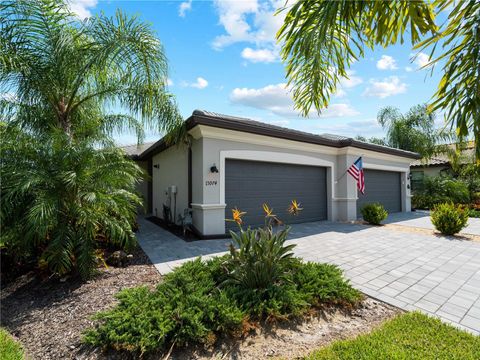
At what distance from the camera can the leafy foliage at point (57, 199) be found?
399cm

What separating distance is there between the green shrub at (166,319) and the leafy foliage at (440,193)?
55.7 feet

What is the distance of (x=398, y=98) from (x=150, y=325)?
4.07 m

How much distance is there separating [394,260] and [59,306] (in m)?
6.21

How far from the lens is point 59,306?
3.72 metres

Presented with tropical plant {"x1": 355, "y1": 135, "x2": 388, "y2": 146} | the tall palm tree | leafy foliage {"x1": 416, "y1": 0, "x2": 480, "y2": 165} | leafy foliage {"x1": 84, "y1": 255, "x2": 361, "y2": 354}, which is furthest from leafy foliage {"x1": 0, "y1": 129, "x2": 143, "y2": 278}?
tropical plant {"x1": 355, "y1": 135, "x2": 388, "y2": 146}

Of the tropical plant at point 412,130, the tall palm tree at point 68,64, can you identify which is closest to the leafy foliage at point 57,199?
the tall palm tree at point 68,64

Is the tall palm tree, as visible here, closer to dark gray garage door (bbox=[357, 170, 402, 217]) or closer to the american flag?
the american flag

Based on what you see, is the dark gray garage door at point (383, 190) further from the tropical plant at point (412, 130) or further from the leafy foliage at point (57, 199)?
the leafy foliage at point (57, 199)

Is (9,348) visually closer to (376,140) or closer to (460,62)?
(460,62)

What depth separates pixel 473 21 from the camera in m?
2.17

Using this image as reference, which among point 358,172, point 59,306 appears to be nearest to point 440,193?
point 358,172

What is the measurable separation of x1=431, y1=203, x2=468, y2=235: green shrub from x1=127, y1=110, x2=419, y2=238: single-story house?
3190 mm

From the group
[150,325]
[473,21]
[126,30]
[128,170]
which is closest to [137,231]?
[128,170]

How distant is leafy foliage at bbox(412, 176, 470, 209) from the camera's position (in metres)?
15.7
